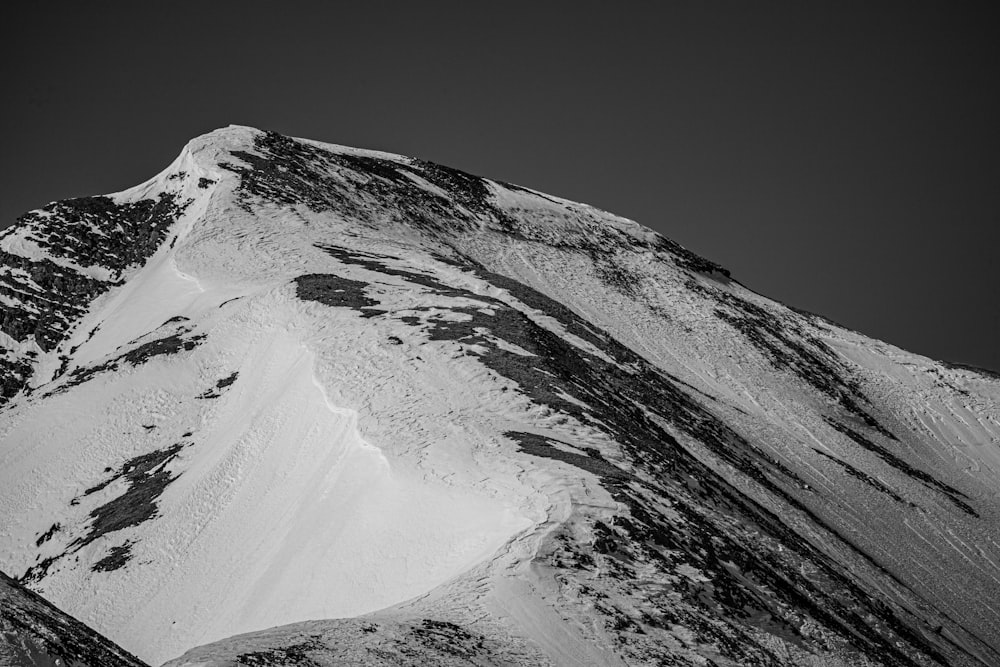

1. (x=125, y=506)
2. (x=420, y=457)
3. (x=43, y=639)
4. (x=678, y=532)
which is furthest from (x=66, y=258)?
(x=43, y=639)

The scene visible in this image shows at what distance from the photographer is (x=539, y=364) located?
2939 cm

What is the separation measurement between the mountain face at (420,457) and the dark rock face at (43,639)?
6.82 feet

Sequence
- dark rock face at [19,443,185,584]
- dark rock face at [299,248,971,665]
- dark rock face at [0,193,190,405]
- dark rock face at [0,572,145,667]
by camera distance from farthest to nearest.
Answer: dark rock face at [0,193,190,405]
dark rock face at [19,443,185,584]
dark rock face at [299,248,971,665]
dark rock face at [0,572,145,667]

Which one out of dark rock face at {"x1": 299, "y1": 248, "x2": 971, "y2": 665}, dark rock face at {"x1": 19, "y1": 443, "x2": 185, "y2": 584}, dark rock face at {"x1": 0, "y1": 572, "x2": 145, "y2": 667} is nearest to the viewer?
dark rock face at {"x1": 0, "y1": 572, "x2": 145, "y2": 667}

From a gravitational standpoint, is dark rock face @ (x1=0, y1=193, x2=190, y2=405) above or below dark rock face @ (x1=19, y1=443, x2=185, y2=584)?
above

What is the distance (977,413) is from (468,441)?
193 ft

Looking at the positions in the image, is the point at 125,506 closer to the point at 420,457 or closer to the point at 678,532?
the point at 420,457

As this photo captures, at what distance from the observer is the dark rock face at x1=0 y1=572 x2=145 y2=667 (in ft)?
29.8

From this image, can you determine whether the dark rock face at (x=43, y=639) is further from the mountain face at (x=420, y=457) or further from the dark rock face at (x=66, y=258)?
the dark rock face at (x=66, y=258)

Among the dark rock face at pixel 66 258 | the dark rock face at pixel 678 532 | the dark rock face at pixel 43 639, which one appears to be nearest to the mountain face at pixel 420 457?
the dark rock face at pixel 678 532

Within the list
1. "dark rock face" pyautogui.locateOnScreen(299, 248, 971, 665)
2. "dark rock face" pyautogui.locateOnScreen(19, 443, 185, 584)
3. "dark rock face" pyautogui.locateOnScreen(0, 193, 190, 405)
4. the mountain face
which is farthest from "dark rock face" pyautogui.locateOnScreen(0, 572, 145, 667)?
"dark rock face" pyautogui.locateOnScreen(0, 193, 190, 405)

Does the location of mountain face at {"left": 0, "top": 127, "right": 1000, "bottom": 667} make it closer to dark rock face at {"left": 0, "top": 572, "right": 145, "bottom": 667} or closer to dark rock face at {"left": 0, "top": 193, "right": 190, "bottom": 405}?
dark rock face at {"left": 0, "top": 193, "right": 190, "bottom": 405}

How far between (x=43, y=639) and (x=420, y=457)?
1301cm

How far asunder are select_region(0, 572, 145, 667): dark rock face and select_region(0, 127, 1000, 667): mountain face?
208 cm
